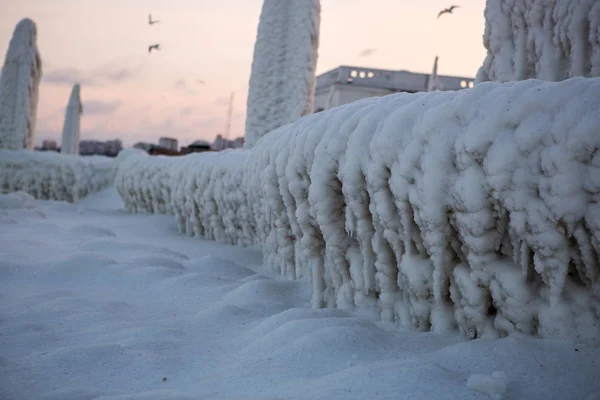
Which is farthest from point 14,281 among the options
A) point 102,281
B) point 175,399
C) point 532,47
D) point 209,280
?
point 532,47

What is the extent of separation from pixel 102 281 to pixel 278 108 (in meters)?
4.22

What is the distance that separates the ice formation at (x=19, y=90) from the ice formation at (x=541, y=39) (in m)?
11.1

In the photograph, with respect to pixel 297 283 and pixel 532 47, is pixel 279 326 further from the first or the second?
pixel 532 47

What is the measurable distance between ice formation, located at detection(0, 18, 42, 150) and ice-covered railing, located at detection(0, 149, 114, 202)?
53.4 inches

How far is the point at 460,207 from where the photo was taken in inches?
66.5

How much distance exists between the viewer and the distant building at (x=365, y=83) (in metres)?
14.5

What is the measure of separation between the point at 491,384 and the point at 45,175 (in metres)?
10.3

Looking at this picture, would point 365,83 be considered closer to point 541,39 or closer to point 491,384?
point 541,39

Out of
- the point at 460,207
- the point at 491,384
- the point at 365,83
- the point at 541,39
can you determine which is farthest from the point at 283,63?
the point at 365,83

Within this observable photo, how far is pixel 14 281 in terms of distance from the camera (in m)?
2.95

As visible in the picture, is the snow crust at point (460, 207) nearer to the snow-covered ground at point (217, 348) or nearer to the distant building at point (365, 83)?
the snow-covered ground at point (217, 348)

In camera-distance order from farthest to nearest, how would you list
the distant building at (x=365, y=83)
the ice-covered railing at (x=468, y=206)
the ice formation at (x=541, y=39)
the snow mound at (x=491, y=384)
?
the distant building at (x=365, y=83) → the ice formation at (x=541, y=39) → the ice-covered railing at (x=468, y=206) → the snow mound at (x=491, y=384)

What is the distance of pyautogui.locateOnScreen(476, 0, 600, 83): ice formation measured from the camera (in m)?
2.52

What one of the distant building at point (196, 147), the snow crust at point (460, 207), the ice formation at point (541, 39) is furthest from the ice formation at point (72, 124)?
the ice formation at point (541, 39)
